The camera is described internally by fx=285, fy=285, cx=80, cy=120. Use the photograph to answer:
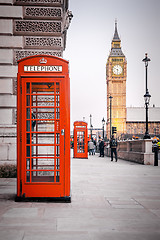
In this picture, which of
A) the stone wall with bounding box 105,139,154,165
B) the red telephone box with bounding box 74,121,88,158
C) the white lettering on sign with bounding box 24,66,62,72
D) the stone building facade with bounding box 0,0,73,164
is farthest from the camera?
the red telephone box with bounding box 74,121,88,158

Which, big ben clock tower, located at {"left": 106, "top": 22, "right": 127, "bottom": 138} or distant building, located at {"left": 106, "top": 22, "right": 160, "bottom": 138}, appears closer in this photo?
distant building, located at {"left": 106, "top": 22, "right": 160, "bottom": 138}

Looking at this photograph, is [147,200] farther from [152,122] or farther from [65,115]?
[152,122]

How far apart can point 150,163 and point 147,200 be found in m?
9.70

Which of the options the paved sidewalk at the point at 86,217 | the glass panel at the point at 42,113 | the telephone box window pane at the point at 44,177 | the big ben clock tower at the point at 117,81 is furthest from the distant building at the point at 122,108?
the telephone box window pane at the point at 44,177

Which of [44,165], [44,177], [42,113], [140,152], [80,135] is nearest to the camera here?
[44,177]

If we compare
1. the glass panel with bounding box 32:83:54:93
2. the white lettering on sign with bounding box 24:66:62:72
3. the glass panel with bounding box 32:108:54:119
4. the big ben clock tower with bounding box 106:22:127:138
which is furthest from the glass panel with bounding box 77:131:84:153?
the big ben clock tower with bounding box 106:22:127:138

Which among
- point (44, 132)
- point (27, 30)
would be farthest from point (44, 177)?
point (27, 30)

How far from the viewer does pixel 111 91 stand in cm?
11794

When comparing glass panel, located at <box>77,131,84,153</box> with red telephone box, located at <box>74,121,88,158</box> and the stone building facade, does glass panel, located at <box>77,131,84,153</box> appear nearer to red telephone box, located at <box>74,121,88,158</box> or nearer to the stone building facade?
red telephone box, located at <box>74,121,88,158</box>

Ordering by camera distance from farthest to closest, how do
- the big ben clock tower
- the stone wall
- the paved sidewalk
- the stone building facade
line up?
the big ben clock tower
the stone wall
the stone building facade
the paved sidewalk

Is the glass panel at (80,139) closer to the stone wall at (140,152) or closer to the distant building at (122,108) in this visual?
the stone wall at (140,152)

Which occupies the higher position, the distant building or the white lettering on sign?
the distant building

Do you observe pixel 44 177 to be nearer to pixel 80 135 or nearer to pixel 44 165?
pixel 44 165

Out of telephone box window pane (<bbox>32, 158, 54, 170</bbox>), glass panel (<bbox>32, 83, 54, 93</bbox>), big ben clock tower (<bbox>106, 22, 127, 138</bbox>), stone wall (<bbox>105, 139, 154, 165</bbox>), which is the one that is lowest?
stone wall (<bbox>105, 139, 154, 165</bbox>)
